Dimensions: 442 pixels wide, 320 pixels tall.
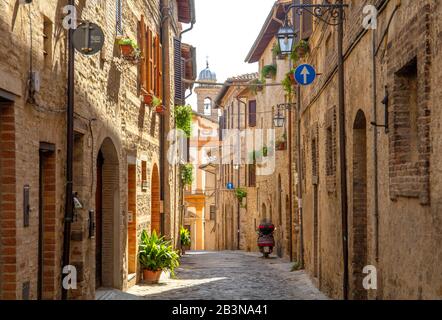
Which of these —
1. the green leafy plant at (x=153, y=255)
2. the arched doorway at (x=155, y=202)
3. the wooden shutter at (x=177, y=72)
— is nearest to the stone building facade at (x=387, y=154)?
the green leafy plant at (x=153, y=255)

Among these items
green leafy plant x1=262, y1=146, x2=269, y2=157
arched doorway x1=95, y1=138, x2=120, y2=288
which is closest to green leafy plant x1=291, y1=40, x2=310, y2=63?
arched doorway x1=95, y1=138, x2=120, y2=288

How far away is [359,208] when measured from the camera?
10680 mm

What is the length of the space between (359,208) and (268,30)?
1836cm

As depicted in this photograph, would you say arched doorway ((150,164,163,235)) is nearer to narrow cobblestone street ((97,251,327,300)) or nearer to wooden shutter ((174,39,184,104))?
narrow cobblestone street ((97,251,327,300))

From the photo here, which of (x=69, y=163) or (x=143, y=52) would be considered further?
(x=143, y=52)

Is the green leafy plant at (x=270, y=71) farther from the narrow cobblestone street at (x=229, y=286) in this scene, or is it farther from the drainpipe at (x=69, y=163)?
the drainpipe at (x=69, y=163)

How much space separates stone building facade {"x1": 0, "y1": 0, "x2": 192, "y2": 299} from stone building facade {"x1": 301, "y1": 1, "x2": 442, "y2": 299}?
3.75m

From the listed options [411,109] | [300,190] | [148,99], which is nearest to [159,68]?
[148,99]

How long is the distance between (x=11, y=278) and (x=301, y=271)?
39.9ft

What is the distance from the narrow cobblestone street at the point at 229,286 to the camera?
42.9 ft

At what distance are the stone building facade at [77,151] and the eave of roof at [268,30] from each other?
330 inches

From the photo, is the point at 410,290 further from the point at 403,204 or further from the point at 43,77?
the point at 43,77

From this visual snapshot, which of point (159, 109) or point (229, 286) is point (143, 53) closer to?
point (159, 109)

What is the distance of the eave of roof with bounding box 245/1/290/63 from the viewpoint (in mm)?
25159
